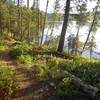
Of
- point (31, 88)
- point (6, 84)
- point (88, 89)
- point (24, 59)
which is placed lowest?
point (24, 59)

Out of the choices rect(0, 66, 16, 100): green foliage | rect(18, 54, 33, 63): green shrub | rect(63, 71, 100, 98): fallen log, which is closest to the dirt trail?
rect(0, 66, 16, 100): green foliage

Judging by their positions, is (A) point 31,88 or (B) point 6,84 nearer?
(B) point 6,84

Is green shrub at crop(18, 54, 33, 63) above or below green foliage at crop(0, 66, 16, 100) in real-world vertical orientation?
below

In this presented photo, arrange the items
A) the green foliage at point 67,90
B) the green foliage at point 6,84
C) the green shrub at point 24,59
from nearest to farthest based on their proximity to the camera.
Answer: the green foliage at point 6,84, the green foliage at point 67,90, the green shrub at point 24,59

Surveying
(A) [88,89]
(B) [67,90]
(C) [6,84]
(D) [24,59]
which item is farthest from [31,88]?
(D) [24,59]

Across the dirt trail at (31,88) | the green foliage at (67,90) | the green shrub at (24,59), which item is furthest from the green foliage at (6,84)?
the green shrub at (24,59)

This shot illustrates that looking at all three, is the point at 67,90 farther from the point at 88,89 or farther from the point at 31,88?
the point at 31,88

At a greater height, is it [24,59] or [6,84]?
[6,84]

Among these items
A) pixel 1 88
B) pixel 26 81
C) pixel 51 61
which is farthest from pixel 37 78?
pixel 51 61

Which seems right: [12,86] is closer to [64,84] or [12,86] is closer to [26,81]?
[26,81]

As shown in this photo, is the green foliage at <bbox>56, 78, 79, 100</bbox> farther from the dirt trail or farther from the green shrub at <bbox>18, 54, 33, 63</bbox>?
the green shrub at <bbox>18, 54, 33, 63</bbox>

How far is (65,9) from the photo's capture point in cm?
1383

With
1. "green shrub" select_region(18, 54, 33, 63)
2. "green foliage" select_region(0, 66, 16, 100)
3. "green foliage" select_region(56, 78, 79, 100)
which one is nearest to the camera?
"green foliage" select_region(0, 66, 16, 100)

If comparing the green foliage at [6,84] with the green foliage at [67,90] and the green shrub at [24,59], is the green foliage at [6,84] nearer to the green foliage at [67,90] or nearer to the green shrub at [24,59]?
the green foliage at [67,90]
